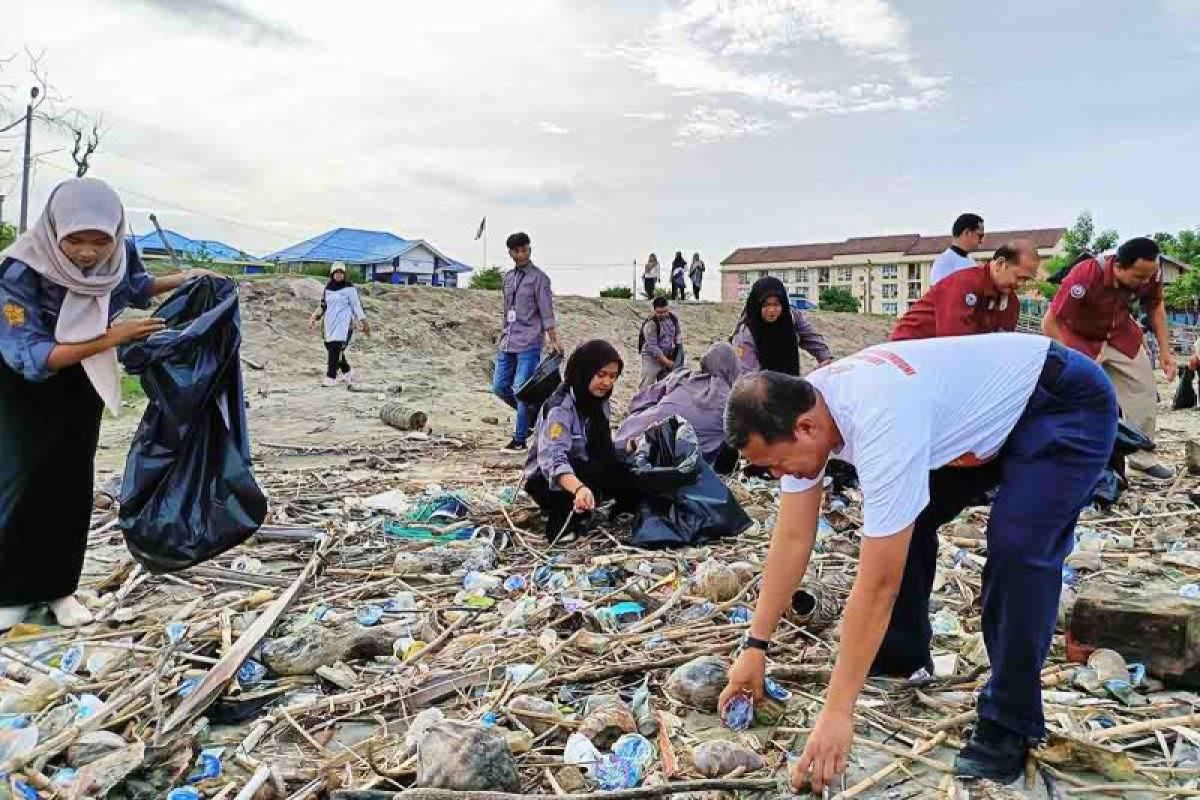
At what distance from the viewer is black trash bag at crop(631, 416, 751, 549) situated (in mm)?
5004

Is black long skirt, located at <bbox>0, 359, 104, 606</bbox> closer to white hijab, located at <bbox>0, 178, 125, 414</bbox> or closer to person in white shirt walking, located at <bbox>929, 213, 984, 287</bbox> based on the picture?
white hijab, located at <bbox>0, 178, 125, 414</bbox>

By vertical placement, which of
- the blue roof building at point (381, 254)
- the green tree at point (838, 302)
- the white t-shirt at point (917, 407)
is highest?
the blue roof building at point (381, 254)

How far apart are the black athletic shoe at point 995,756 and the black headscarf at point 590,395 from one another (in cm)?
291

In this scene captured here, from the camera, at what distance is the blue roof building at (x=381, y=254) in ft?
151

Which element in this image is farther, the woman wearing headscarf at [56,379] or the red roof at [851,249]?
the red roof at [851,249]

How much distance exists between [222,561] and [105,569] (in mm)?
592

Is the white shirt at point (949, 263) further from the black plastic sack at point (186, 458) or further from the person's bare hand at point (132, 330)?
the person's bare hand at point (132, 330)

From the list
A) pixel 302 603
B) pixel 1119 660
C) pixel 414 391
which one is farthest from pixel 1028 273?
pixel 414 391

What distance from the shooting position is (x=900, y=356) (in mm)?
2371

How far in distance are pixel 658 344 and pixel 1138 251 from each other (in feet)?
16.1

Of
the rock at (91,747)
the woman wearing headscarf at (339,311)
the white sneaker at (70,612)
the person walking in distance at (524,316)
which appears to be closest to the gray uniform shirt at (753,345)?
the person walking in distance at (524,316)

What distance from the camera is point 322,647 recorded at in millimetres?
3436

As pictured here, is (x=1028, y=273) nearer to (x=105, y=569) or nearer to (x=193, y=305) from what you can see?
(x=193, y=305)

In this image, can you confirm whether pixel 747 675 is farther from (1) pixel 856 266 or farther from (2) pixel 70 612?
(1) pixel 856 266
